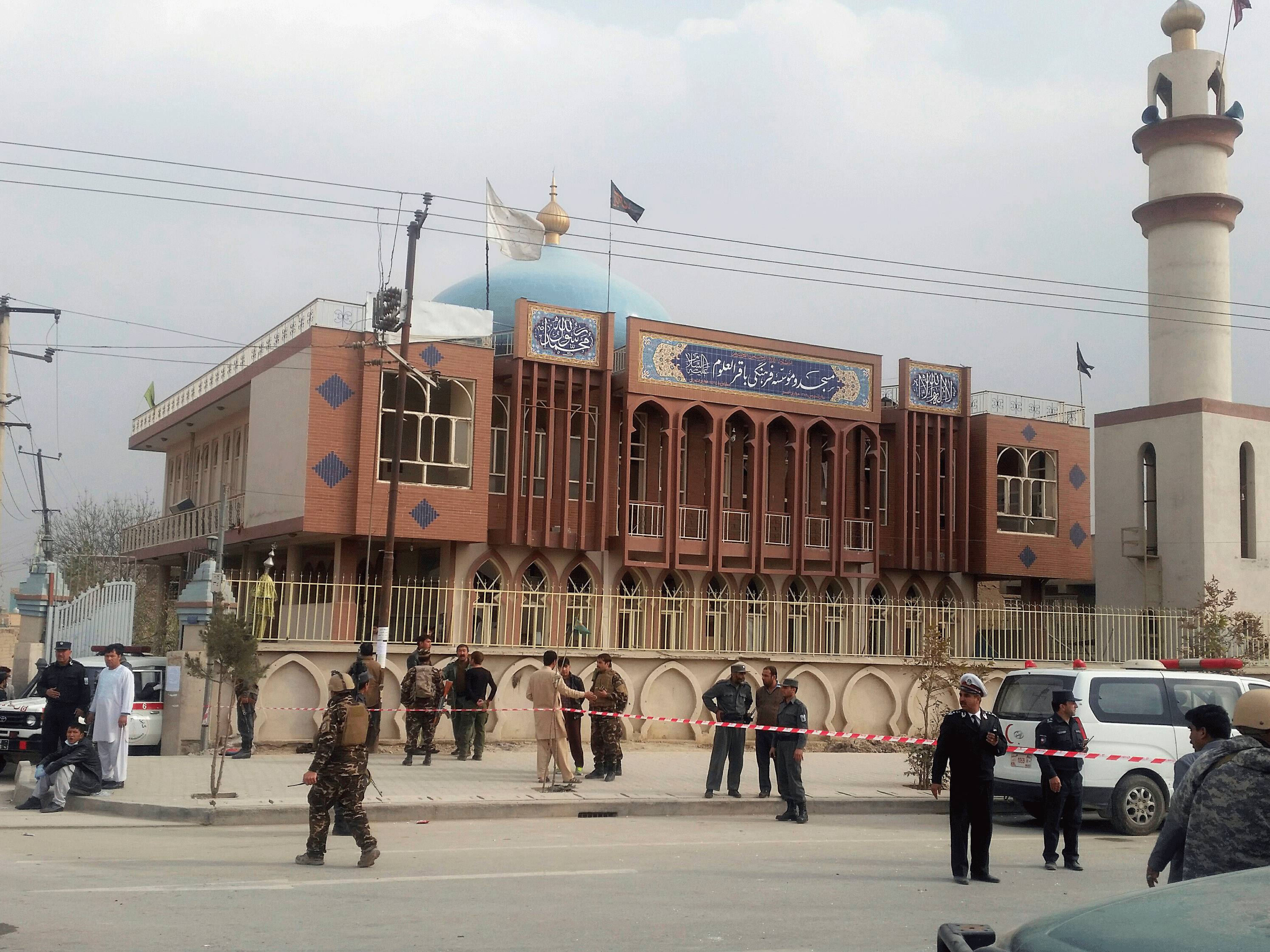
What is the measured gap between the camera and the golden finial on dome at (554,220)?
3291cm

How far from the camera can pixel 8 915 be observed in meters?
7.23

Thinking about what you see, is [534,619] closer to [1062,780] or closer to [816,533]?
[816,533]

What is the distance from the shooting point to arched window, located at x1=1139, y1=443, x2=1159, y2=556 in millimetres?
29406

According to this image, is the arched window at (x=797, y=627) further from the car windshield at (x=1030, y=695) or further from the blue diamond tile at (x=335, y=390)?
the blue diamond tile at (x=335, y=390)

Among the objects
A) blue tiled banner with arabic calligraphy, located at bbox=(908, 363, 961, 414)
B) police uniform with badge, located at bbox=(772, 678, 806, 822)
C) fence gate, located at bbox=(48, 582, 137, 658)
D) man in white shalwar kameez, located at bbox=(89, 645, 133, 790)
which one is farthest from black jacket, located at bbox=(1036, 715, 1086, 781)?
blue tiled banner with arabic calligraphy, located at bbox=(908, 363, 961, 414)

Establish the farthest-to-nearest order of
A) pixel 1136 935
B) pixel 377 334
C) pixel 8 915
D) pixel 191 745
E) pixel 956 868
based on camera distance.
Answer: pixel 377 334 → pixel 191 745 → pixel 956 868 → pixel 8 915 → pixel 1136 935

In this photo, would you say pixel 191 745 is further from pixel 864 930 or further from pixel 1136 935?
pixel 1136 935

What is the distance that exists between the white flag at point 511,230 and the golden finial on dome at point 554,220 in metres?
5.32

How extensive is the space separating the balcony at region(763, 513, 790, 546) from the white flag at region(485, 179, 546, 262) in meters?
7.77

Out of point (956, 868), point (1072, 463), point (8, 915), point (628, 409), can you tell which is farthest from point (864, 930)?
point (1072, 463)

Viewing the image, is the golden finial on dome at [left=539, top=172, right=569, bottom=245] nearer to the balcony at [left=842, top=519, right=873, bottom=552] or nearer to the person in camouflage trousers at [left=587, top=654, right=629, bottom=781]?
the balcony at [left=842, top=519, right=873, bottom=552]

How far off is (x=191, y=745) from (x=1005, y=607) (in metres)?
14.5

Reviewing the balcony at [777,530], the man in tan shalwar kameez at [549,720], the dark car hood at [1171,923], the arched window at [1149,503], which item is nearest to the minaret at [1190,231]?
the arched window at [1149,503]

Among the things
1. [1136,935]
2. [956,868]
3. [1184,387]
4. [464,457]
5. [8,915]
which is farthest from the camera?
[1184,387]
